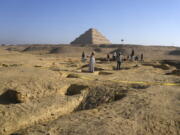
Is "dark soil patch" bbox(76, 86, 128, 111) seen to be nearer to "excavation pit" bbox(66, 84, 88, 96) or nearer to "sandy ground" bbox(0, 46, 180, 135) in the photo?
"sandy ground" bbox(0, 46, 180, 135)

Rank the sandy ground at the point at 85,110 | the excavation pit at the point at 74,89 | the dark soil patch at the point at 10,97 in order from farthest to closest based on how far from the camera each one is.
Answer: the excavation pit at the point at 74,89
the dark soil patch at the point at 10,97
the sandy ground at the point at 85,110

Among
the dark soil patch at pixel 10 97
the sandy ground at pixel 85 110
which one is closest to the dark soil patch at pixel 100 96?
the sandy ground at pixel 85 110

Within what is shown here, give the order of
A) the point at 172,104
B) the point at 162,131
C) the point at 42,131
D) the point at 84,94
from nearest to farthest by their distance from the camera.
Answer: the point at 42,131 < the point at 162,131 < the point at 172,104 < the point at 84,94

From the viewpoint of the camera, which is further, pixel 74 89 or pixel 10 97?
pixel 74 89

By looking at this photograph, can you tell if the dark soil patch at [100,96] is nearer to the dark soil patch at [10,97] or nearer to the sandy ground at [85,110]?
the sandy ground at [85,110]

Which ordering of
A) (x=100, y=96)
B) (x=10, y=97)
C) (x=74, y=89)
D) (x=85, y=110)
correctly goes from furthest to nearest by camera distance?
(x=74, y=89)
(x=100, y=96)
(x=10, y=97)
(x=85, y=110)

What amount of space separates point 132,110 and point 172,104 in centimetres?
139

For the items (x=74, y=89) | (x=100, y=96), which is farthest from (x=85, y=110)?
(x=74, y=89)

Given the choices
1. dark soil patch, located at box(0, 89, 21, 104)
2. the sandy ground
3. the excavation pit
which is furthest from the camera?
the excavation pit

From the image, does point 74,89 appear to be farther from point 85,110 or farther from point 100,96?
point 85,110

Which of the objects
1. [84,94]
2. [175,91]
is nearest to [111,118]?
[84,94]

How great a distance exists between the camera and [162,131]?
12.7 ft

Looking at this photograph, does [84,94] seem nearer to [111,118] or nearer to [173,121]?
[111,118]

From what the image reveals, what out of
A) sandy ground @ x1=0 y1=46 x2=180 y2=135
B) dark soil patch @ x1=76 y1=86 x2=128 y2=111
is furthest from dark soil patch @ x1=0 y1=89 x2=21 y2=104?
dark soil patch @ x1=76 y1=86 x2=128 y2=111
